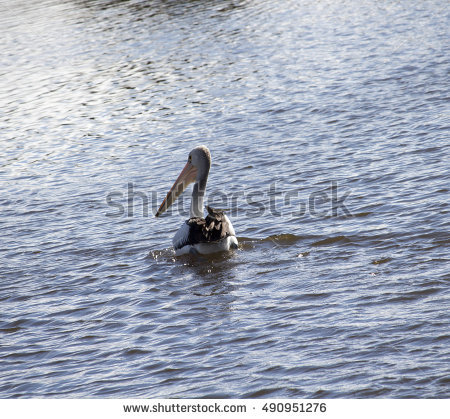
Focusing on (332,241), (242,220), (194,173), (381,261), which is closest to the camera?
(381,261)

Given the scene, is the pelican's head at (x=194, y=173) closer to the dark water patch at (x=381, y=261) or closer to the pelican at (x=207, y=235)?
the pelican at (x=207, y=235)

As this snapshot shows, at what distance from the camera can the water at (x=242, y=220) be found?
222 inches

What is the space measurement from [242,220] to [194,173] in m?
0.90

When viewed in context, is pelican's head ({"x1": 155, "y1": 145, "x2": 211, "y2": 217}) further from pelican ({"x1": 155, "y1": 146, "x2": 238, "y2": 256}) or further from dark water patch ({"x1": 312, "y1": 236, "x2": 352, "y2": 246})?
dark water patch ({"x1": 312, "y1": 236, "x2": 352, "y2": 246})

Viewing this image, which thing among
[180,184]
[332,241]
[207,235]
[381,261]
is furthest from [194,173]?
[381,261]

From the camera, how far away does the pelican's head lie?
9.20 m

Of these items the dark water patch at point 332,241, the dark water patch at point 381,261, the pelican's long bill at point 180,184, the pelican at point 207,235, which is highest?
the pelican's long bill at point 180,184

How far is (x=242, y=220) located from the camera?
922cm

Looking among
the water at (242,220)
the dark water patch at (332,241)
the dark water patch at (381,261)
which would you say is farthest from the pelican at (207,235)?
the dark water patch at (381,261)

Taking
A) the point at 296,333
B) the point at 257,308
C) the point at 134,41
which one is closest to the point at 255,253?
the point at 257,308

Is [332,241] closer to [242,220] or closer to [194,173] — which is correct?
[242,220]

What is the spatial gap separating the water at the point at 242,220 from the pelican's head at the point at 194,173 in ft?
1.23
